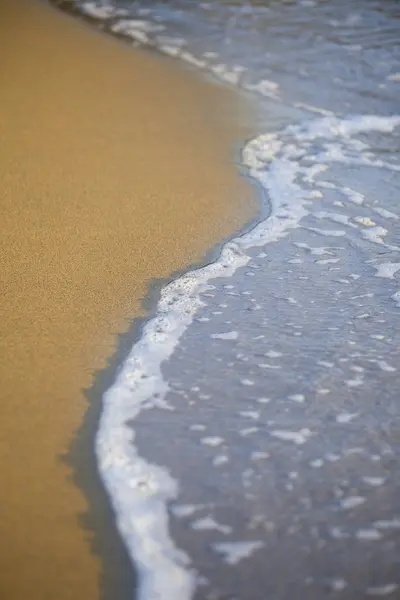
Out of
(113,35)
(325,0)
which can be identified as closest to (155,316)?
(113,35)

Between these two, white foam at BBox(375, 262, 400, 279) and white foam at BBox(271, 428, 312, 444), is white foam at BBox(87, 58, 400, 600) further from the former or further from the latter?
white foam at BBox(375, 262, 400, 279)

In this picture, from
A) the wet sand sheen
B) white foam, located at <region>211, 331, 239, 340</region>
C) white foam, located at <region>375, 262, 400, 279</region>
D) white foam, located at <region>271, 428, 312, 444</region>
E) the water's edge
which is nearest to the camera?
the water's edge

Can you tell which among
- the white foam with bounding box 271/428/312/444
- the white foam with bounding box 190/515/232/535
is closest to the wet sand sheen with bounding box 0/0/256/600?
the white foam with bounding box 190/515/232/535

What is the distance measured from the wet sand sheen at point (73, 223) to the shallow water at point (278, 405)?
0.36 ft

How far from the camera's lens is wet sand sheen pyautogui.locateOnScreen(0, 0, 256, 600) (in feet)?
4.72

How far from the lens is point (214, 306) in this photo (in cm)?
209

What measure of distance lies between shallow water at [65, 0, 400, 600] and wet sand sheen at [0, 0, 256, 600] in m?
0.11

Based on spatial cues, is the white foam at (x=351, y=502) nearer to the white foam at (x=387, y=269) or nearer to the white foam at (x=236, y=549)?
the white foam at (x=236, y=549)

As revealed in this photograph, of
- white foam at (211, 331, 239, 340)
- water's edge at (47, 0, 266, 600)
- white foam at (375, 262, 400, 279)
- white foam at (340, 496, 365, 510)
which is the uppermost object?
white foam at (375, 262, 400, 279)

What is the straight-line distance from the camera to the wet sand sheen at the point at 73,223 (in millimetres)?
1438

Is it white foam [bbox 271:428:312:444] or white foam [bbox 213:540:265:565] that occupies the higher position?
white foam [bbox 271:428:312:444]

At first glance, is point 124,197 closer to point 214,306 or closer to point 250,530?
point 214,306

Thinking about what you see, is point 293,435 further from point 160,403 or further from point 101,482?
point 101,482

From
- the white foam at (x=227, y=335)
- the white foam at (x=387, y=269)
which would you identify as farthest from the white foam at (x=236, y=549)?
the white foam at (x=387, y=269)
